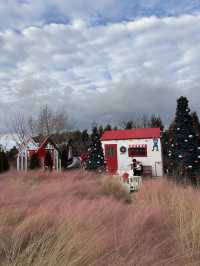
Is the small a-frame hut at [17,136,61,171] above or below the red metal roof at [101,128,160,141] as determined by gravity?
below

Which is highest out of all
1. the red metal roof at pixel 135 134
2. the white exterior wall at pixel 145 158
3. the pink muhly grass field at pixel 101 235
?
the red metal roof at pixel 135 134

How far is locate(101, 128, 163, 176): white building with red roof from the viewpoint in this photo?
59.3ft

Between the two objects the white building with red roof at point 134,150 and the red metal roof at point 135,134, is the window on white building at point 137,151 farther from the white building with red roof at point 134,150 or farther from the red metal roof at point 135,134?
the red metal roof at point 135,134

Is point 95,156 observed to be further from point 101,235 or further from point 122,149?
point 101,235

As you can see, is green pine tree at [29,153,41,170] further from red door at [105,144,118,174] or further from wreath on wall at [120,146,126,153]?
wreath on wall at [120,146,126,153]

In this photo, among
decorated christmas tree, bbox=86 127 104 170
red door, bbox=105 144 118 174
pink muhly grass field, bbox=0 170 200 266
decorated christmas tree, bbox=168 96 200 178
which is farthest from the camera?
red door, bbox=105 144 118 174

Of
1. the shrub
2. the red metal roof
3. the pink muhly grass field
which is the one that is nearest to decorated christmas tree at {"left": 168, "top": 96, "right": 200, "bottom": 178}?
the red metal roof

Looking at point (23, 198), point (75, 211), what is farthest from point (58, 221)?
point (23, 198)

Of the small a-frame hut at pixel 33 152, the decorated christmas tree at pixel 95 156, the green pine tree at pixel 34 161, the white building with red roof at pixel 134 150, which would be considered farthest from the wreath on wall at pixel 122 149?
the green pine tree at pixel 34 161

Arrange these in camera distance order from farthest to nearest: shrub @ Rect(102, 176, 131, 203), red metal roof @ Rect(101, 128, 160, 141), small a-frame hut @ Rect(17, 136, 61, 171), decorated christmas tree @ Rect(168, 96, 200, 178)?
red metal roof @ Rect(101, 128, 160, 141) → small a-frame hut @ Rect(17, 136, 61, 171) → decorated christmas tree @ Rect(168, 96, 200, 178) → shrub @ Rect(102, 176, 131, 203)

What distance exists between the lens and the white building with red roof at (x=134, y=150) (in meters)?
18.1

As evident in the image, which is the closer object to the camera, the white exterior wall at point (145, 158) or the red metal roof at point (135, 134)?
the white exterior wall at point (145, 158)

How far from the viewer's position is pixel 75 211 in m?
3.76

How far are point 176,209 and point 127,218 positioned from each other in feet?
2.65
